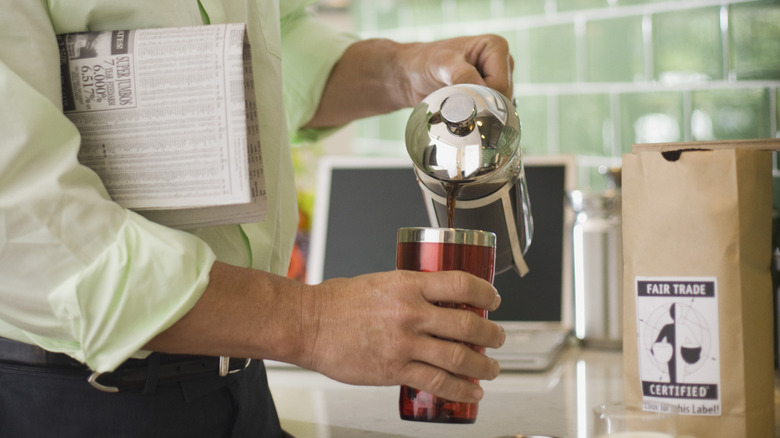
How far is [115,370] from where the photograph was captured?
0.62 m

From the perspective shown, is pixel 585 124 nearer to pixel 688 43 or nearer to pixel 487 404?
pixel 688 43

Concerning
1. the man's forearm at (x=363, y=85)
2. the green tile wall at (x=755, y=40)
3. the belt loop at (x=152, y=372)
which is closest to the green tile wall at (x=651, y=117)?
the green tile wall at (x=755, y=40)

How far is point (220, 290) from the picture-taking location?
55cm

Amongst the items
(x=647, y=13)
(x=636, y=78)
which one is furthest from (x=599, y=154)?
(x=647, y=13)

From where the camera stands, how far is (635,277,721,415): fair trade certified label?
0.62 m

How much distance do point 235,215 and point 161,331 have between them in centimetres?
11

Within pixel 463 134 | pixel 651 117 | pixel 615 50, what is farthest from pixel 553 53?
pixel 463 134

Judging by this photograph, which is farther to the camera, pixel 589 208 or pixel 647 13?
pixel 647 13

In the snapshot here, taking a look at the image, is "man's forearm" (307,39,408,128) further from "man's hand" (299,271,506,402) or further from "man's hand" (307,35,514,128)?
"man's hand" (299,271,506,402)

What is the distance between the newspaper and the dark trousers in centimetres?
15

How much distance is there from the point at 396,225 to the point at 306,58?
0.47m

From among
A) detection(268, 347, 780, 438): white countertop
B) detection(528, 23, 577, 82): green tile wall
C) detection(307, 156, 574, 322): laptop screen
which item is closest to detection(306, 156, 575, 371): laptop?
detection(307, 156, 574, 322): laptop screen

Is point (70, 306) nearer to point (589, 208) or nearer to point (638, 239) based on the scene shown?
point (638, 239)

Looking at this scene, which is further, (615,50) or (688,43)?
(615,50)
